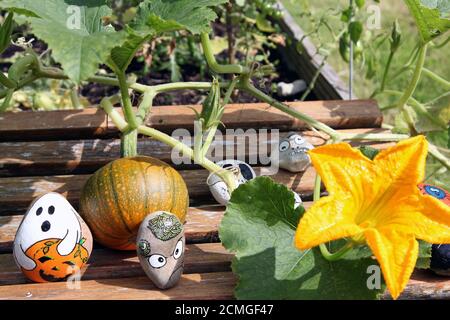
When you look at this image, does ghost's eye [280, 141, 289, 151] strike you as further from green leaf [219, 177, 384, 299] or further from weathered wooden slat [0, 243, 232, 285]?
green leaf [219, 177, 384, 299]

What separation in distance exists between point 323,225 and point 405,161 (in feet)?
0.78

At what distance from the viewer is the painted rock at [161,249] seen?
1615 mm

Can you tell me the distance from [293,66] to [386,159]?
6.51 ft

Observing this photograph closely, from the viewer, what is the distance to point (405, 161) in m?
1.47

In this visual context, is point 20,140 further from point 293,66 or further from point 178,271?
point 293,66

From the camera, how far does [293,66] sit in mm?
3416

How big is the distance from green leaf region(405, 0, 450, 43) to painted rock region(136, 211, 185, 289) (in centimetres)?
84

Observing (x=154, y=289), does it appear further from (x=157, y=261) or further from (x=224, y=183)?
(x=224, y=183)

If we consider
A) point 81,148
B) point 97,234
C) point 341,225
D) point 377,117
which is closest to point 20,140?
point 81,148

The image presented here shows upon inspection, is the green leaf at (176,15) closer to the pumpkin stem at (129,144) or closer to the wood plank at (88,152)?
the pumpkin stem at (129,144)

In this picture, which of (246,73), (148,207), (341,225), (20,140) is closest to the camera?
(341,225)

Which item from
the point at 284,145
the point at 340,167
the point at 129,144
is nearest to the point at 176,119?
the point at 284,145

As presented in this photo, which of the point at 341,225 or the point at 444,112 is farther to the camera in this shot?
the point at 444,112

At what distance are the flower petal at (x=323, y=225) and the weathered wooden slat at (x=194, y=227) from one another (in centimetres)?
56
